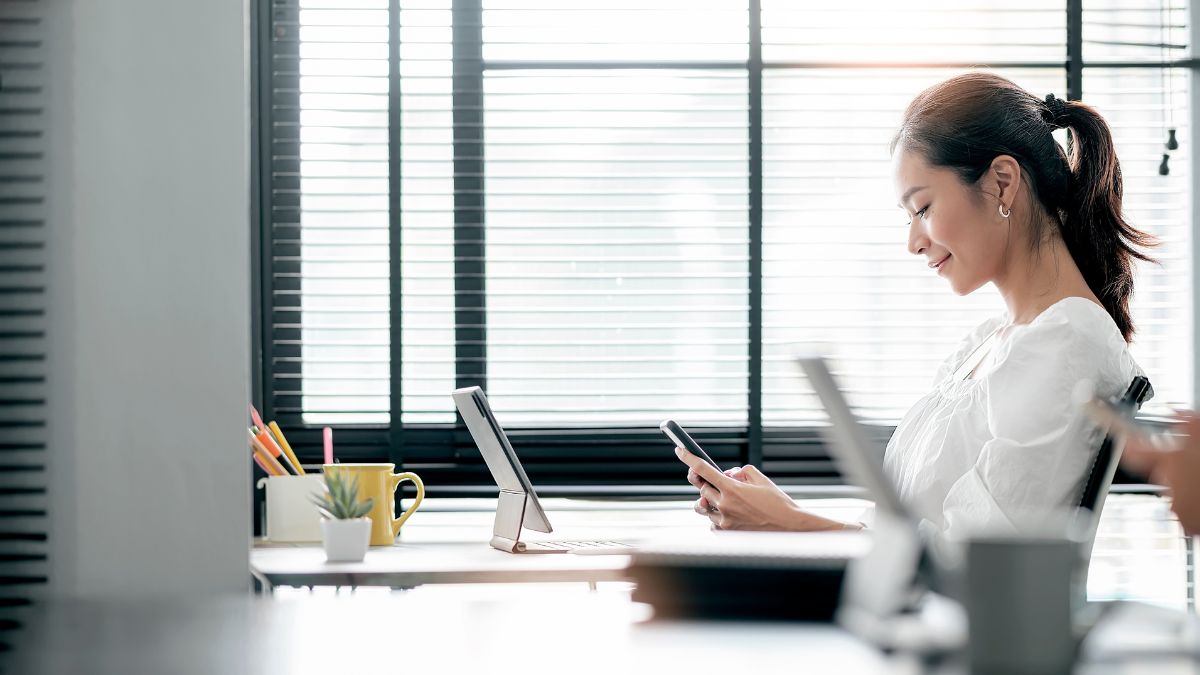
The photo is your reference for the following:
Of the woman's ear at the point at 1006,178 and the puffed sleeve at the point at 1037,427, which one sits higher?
the woman's ear at the point at 1006,178

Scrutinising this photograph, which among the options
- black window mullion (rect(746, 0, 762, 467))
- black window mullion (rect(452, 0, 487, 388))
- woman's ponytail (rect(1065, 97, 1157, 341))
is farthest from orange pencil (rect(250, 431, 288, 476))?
woman's ponytail (rect(1065, 97, 1157, 341))

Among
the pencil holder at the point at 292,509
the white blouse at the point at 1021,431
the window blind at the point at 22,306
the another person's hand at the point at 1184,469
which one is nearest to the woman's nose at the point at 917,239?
the white blouse at the point at 1021,431

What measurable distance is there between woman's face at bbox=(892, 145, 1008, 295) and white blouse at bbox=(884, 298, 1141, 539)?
156mm

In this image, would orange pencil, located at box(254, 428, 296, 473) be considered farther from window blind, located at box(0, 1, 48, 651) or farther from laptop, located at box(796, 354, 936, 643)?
laptop, located at box(796, 354, 936, 643)

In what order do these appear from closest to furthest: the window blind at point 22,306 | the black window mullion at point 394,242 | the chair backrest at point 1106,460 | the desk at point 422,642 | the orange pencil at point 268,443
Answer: the desk at point 422,642 → the window blind at point 22,306 → the chair backrest at point 1106,460 → the orange pencil at point 268,443 → the black window mullion at point 394,242

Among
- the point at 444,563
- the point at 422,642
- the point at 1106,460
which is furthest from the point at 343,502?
the point at 1106,460

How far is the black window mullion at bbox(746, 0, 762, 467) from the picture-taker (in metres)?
2.59

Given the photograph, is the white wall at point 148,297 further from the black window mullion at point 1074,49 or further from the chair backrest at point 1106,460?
the black window mullion at point 1074,49

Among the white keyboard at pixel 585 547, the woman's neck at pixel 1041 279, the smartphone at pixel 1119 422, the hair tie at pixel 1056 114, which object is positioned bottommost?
the white keyboard at pixel 585 547

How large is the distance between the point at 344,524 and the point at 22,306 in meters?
0.83

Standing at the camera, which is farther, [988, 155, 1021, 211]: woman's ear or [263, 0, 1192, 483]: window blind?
[263, 0, 1192, 483]: window blind

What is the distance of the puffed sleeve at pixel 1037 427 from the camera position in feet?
4.95

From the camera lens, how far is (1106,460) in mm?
1475

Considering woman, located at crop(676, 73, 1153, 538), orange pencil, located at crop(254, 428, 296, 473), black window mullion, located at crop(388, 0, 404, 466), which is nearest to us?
woman, located at crop(676, 73, 1153, 538)
